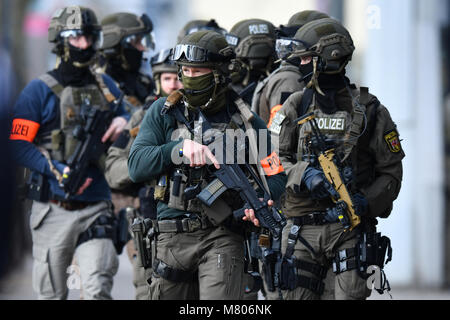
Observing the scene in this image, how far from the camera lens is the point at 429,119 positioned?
1200 cm

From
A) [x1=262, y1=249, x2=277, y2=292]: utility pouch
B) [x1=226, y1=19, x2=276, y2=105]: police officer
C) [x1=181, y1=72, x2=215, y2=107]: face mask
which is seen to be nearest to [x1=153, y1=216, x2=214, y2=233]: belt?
[x1=181, y1=72, x2=215, y2=107]: face mask

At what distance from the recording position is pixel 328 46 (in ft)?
24.8

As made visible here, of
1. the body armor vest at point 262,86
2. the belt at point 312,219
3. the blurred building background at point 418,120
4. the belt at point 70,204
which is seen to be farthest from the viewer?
the blurred building background at point 418,120

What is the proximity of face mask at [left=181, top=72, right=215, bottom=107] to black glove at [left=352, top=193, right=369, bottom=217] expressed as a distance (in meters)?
1.34

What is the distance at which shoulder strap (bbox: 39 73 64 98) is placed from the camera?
27.8 ft

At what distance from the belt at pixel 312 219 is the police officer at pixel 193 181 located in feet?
2.82

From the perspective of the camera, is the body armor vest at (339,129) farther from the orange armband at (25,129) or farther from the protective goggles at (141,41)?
the protective goggles at (141,41)

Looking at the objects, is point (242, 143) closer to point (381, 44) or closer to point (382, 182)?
point (382, 182)

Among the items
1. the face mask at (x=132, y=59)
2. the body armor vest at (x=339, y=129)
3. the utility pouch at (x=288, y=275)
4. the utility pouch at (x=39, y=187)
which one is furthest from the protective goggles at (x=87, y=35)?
the utility pouch at (x=288, y=275)

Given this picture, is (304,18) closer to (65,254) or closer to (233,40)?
(233,40)

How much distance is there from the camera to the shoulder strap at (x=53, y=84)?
8461 millimetres

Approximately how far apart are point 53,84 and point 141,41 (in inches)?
87.4

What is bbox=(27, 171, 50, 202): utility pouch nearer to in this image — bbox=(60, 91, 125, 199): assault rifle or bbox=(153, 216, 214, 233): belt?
bbox=(60, 91, 125, 199): assault rifle
